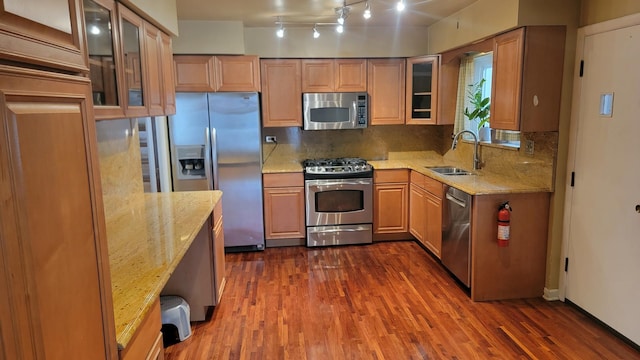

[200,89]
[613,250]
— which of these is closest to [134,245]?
[200,89]

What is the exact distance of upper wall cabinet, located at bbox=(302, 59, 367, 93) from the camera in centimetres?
455

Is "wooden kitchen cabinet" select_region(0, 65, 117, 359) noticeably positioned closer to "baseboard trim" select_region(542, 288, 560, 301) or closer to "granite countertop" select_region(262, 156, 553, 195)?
"granite countertop" select_region(262, 156, 553, 195)

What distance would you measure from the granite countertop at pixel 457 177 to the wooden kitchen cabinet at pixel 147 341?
95.6 inches

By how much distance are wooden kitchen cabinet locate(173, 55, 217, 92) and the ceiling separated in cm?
40

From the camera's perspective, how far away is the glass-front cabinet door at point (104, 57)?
1756 millimetres

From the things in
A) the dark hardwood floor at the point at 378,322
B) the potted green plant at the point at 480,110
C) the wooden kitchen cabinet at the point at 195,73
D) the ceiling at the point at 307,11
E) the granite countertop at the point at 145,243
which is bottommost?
the dark hardwood floor at the point at 378,322

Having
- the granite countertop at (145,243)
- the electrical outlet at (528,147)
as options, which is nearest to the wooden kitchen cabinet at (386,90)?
the electrical outlet at (528,147)

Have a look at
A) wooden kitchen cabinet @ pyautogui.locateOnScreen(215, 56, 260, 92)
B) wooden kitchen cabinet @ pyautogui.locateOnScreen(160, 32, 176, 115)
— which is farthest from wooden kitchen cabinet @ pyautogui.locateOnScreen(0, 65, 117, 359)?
wooden kitchen cabinet @ pyautogui.locateOnScreen(215, 56, 260, 92)

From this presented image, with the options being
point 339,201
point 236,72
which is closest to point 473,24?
point 339,201

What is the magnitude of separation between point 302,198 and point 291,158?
0.69 m

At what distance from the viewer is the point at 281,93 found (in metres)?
4.53

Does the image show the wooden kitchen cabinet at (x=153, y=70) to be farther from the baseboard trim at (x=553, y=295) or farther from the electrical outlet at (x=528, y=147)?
the baseboard trim at (x=553, y=295)

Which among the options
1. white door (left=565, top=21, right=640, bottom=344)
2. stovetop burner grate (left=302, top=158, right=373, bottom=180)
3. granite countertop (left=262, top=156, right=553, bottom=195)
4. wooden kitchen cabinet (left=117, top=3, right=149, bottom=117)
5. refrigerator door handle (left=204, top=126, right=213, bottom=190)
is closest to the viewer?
wooden kitchen cabinet (left=117, top=3, right=149, bottom=117)

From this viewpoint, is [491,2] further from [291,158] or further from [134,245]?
[134,245]
